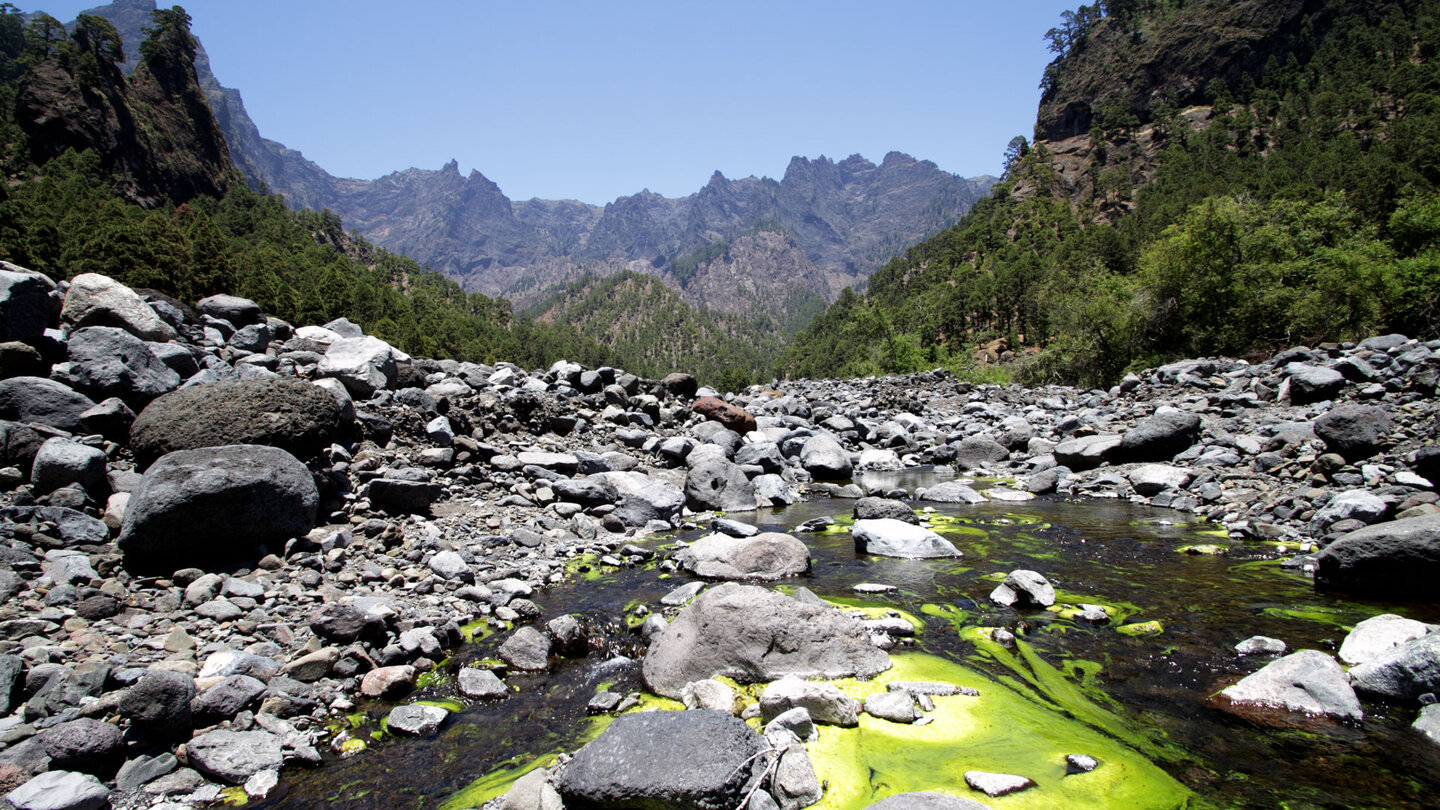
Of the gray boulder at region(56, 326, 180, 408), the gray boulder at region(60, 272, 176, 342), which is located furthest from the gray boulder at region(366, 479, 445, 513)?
the gray boulder at region(60, 272, 176, 342)

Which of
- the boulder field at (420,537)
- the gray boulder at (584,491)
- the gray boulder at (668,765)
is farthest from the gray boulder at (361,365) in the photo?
the gray boulder at (668,765)

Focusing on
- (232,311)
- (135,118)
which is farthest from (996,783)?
(135,118)

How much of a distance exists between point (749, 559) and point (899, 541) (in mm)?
2968

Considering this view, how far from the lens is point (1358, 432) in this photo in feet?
36.7

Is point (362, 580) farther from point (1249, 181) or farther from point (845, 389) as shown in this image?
point (1249, 181)

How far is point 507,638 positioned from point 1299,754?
7.21 metres

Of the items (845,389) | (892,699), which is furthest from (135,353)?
(845,389)

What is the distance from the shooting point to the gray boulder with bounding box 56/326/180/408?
31.2 feet

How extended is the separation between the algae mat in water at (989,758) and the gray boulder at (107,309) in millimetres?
14693

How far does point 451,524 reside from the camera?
10398 mm

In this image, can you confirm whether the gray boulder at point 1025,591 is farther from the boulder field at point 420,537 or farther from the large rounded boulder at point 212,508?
the large rounded boulder at point 212,508

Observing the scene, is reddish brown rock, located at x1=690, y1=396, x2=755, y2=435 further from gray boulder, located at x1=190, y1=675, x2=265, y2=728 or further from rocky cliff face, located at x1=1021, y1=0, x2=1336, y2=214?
rocky cliff face, located at x1=1021, y1=0, x2=1336, y2=214

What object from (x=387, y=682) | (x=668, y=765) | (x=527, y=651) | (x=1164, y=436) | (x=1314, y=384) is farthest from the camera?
(x=1314, y=384)

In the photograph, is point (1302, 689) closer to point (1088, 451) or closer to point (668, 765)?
point (668, 765)
